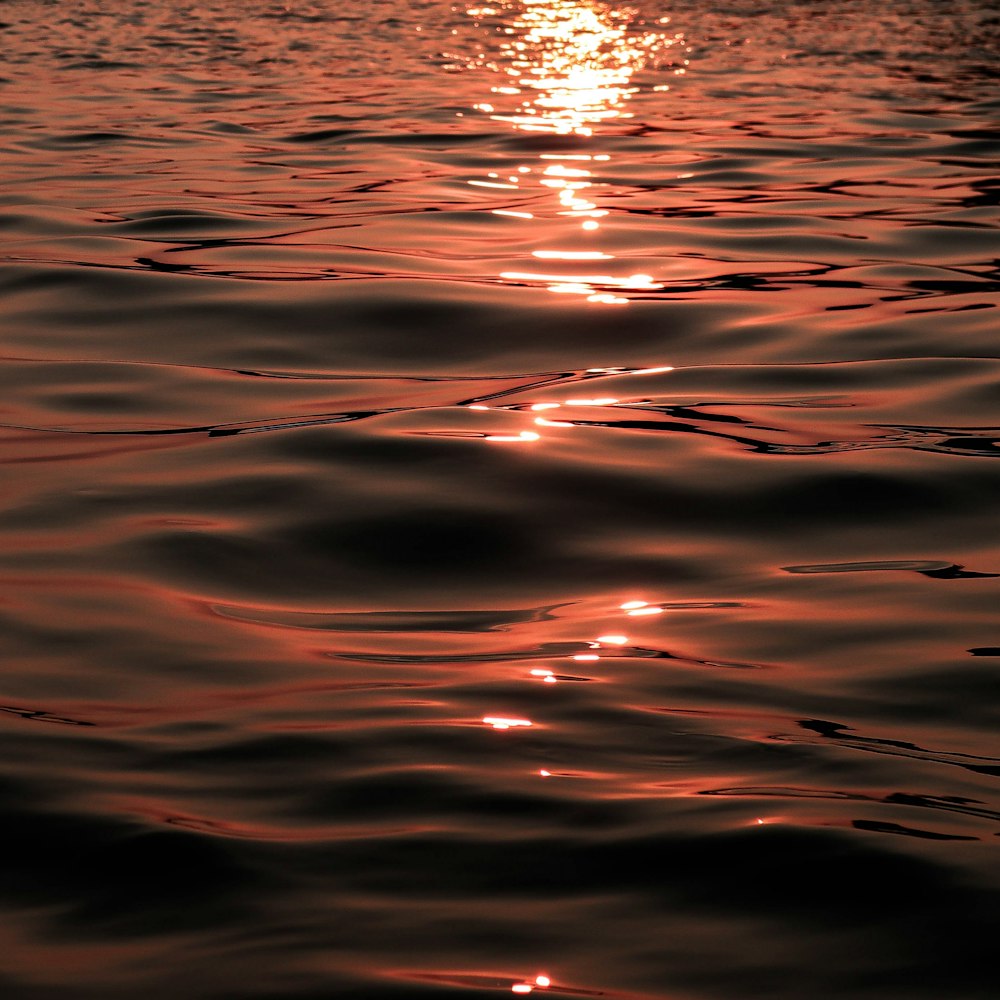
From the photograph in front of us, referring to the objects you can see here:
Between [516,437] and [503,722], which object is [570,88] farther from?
[503,722]

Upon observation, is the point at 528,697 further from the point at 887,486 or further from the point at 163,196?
the point at 163,196

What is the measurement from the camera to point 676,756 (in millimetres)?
1868

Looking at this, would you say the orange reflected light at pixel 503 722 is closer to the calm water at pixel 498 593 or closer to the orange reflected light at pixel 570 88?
the calm water at pixel 498 593

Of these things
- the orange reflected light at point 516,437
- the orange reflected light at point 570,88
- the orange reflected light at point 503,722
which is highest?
the orange reflected light at point 503,722

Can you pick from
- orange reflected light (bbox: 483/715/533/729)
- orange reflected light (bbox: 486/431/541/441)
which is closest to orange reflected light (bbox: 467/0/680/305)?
orange reflected light (bbox: 486/431/541/441)

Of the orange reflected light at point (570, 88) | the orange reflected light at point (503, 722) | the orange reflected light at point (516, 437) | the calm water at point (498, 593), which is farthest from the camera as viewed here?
the orange reflected light at point (570, 88)

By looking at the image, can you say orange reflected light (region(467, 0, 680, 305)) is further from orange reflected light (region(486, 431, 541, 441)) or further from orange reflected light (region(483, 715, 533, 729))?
orange reflected light (region(483, 715, 533, 729))

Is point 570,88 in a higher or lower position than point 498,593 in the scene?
lower

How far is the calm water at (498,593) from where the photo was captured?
1528mm

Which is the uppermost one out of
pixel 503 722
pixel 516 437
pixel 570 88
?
pixel 503 722

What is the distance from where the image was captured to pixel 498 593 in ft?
7.88

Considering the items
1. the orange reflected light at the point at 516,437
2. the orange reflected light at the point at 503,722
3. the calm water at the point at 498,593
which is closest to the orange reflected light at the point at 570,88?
the calm water at the point at 498,593

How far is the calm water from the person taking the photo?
1.53 m

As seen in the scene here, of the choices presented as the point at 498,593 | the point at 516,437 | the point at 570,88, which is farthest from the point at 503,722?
the point at 570,88
